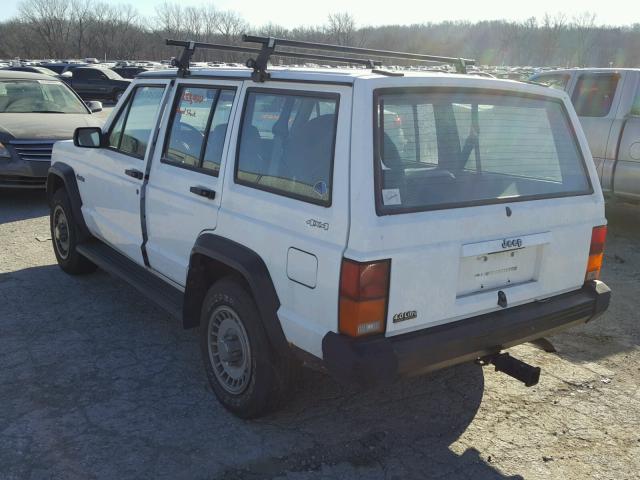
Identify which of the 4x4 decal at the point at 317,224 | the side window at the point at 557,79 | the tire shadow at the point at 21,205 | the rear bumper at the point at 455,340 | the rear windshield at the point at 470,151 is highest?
the side window at the point at 557,79

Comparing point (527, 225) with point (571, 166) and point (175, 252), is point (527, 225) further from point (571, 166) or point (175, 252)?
point (175, 252)

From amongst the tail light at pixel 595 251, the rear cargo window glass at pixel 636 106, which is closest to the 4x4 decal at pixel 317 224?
the tail light at pixel 595 251

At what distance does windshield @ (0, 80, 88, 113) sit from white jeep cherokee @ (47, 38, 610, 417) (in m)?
6.62

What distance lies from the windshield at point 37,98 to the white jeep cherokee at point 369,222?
6.62 m

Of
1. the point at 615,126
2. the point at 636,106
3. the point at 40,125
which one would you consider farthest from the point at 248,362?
the point at 40,125

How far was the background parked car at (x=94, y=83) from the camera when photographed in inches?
1036

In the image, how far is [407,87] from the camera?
9.46 ft

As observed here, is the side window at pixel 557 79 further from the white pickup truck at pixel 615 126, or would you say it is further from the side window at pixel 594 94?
the white pickup truck at pixel 615 126

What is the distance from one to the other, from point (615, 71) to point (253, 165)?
6122mm

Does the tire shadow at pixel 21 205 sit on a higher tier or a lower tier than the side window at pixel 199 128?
lower

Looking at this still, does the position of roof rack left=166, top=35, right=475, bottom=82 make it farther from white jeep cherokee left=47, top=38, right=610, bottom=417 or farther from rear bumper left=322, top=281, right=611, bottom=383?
rear bumper left=322, top=281, right=611, bottom=383

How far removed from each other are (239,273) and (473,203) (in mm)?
1271

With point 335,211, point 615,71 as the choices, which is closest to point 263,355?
point 335,211

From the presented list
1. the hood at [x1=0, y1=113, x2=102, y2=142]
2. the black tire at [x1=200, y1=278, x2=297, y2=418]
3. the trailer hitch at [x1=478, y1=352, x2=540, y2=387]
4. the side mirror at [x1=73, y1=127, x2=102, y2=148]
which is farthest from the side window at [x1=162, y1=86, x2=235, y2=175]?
the hood at [x1=0, y1=113, x2=102, y2=142]
